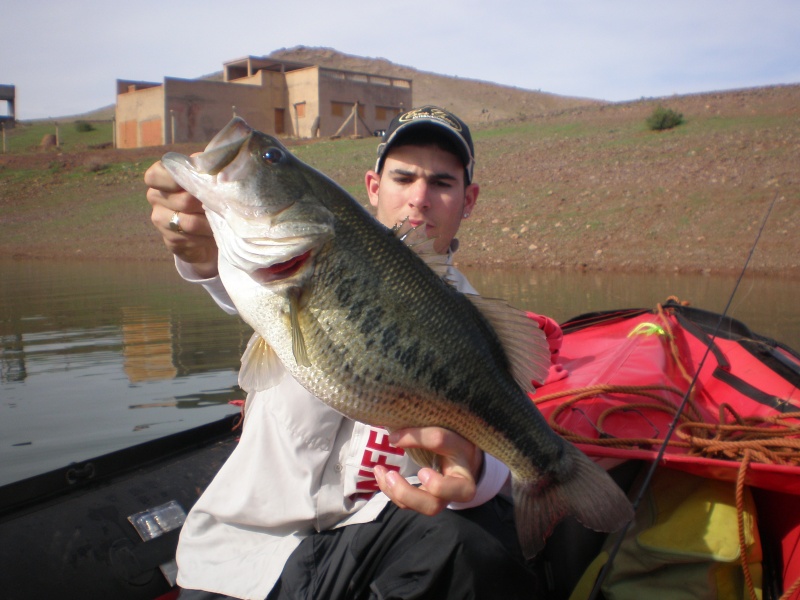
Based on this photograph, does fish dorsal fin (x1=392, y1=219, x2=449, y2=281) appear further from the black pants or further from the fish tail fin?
the black pants

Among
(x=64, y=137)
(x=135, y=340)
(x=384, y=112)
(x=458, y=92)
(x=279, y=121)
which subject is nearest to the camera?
(x=135, y=340)

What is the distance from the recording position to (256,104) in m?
35.8

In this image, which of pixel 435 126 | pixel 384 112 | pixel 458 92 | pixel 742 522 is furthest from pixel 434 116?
pixel 458 92

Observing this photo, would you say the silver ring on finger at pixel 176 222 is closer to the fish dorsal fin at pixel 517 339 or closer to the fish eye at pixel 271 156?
the fish eye at pixel 271 156

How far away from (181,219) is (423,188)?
1.15 m

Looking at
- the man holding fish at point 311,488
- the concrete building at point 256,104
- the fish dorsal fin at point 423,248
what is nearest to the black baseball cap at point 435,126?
the man holding fish at point 311,488

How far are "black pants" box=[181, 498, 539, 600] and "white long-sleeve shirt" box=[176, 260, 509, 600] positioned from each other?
0.05 metres

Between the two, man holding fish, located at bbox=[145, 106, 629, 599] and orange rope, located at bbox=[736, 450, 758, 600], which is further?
orange rope, located at bbox=[736, 450, 758, 600]

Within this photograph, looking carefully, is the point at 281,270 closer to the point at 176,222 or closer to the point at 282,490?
the point at 176,222

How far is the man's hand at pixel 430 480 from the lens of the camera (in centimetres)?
191

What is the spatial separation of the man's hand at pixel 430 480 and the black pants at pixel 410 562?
9.1 inches

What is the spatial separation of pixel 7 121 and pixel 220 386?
50184 millimetres

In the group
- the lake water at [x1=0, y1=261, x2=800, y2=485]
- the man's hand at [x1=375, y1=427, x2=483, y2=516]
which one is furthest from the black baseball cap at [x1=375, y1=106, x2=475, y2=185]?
the lake water at [x1=0, y1=261, x2=800, y2=485]

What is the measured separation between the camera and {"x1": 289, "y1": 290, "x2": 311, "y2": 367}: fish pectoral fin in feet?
5.88
